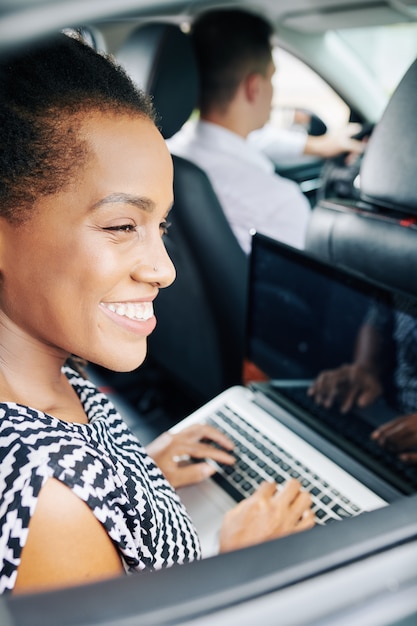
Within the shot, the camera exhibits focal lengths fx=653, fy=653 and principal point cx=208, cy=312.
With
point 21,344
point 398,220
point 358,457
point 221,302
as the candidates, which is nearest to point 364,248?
point 398,220

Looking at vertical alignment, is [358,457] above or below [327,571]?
below

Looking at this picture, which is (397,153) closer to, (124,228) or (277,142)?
(124,228)

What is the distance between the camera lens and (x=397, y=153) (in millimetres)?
1114

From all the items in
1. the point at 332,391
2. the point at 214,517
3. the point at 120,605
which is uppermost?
the point at 120,605

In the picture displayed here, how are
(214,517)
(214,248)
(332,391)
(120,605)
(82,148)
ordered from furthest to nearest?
(214,248) < (332,391) < (214,517) < (82,148) < (120,605)

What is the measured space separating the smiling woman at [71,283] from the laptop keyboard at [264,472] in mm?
328

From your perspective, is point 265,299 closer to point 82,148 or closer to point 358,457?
point 358,457

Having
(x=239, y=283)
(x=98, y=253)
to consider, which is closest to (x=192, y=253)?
(x=239, y=283)

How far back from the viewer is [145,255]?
0.79m

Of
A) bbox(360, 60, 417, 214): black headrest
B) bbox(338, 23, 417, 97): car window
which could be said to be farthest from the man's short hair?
bbox(360, 60, 417, 214): black headrest

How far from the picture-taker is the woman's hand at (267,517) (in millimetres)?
994

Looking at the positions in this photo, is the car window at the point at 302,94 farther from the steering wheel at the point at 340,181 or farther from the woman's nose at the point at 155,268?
the woman's nose at the point at 155,268

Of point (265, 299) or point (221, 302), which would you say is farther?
point (221, 302)

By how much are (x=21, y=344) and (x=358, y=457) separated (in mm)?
675
